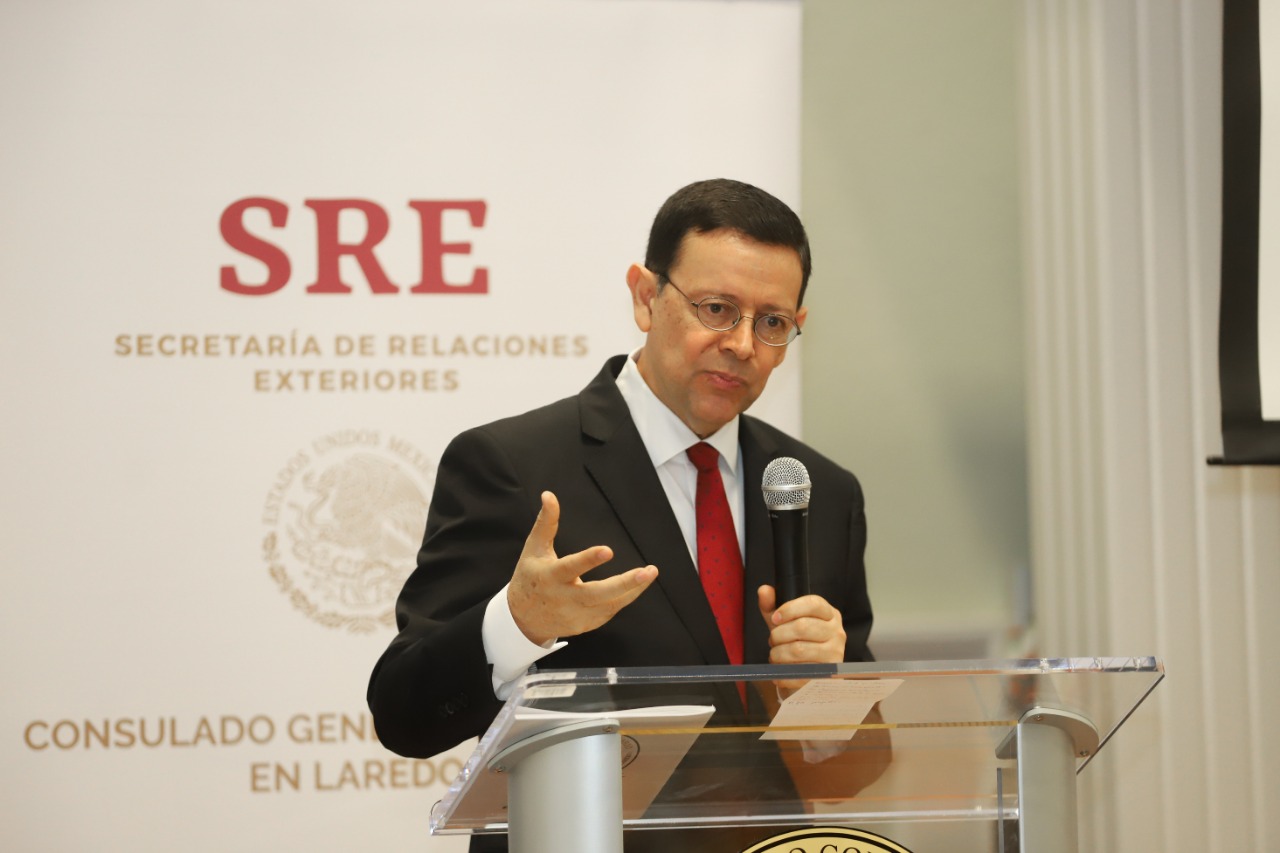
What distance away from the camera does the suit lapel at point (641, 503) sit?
2.10 metres

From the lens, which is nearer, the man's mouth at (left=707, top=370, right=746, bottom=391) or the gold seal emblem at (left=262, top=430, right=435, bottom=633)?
the man's mouth at (left=707, top=370, right=746, bottom=391)

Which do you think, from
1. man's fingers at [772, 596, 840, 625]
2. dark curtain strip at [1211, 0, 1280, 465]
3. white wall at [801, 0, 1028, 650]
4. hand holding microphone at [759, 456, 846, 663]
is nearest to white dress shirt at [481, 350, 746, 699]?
hand holding microphone at [759, 456, 846, 663]

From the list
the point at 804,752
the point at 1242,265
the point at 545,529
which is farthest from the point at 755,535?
the point at 1242,265

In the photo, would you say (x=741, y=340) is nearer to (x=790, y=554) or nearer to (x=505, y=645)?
(x=790, y=554)

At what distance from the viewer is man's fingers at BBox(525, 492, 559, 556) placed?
5.13ft

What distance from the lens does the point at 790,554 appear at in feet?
6.06

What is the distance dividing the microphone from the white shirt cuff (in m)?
0.34

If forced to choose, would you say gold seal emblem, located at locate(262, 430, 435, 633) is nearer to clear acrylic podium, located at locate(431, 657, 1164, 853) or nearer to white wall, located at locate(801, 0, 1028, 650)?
white wall, located at locate(801, 0, 1028, 650)

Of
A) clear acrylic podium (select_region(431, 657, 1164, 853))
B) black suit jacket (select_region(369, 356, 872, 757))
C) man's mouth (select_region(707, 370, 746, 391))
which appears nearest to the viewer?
clear acrylic podium (select_region(431, 657, 1164, 853))

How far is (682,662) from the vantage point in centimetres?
207

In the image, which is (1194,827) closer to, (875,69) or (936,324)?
(936,324)

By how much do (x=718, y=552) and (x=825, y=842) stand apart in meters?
0.97

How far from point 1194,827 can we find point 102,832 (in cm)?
275

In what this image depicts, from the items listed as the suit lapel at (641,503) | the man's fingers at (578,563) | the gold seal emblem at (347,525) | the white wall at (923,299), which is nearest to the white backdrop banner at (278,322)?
the gold seal emblem at (347,525)
